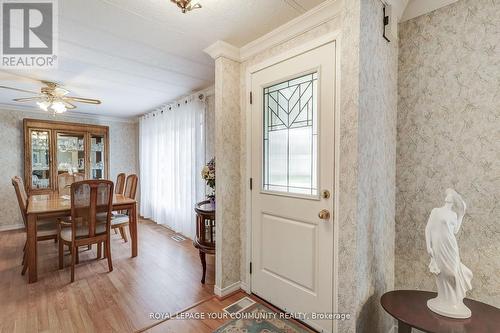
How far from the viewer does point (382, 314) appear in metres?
1.65

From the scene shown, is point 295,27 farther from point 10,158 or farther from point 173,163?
point 10,158

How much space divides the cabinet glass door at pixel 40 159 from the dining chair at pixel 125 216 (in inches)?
73.4

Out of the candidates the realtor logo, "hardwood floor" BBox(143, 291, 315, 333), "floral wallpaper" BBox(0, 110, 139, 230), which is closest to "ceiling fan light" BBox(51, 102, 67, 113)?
the realtor logo

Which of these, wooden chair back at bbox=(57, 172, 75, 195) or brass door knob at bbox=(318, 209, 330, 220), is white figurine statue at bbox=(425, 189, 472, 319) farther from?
wooden chair back at bbox=(57, 172, 75, 195)

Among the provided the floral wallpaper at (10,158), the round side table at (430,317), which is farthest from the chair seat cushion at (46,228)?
the round side table at (430,317)

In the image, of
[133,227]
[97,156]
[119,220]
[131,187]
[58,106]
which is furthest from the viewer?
[97,156]

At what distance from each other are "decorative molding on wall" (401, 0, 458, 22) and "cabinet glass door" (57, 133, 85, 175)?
5.52 m

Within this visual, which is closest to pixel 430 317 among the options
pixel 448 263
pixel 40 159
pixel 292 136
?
pixel 448 263

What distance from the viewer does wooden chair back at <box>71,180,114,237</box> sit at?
2484mm

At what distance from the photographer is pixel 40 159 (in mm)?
4367

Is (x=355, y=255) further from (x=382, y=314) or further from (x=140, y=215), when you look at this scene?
(x=140, y=215)

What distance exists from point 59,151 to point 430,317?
5851 millimetres

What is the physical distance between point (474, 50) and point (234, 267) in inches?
97.4

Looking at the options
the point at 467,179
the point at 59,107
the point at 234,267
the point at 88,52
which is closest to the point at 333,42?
the point at 467,179
